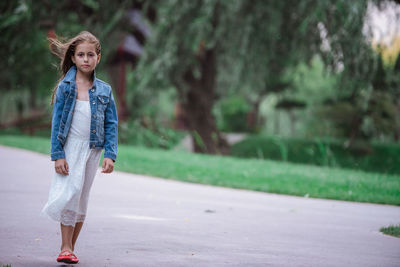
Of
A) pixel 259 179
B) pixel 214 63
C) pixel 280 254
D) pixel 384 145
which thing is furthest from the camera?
pixel 384 145

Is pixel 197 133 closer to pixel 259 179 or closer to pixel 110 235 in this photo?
pixel 259 179

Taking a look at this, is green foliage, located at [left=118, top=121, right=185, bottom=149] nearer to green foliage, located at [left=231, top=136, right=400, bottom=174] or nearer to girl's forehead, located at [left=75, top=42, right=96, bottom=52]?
green foliage, located at [left=231, top=136, right=400, bottom=174]

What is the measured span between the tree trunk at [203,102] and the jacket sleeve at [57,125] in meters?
13.1

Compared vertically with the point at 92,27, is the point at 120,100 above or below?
below

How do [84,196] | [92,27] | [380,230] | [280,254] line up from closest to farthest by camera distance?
[84,196], [280,254], [380,230], [92,27]

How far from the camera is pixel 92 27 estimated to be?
1587 cm

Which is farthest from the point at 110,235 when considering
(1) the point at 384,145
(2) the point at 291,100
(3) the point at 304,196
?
(2) the point at 291,100

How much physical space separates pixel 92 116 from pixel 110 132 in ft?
0.63

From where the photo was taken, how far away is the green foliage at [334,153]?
18.6 meters

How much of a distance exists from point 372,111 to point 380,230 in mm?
13654

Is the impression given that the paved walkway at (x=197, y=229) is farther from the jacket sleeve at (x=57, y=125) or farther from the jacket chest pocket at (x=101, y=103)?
the jacket chest pocket at (x=101, y=103)

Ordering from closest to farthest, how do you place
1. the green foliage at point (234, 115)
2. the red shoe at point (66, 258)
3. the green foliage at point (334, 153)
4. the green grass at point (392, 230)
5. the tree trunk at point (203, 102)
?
1. the red shoe at point (66, 258)
2. the green grass at point (392, 230)
3. the tree trunk at point (203, 102)
4. the green foliage at point (334, 153)
5. the green foliage at point (234, 115)

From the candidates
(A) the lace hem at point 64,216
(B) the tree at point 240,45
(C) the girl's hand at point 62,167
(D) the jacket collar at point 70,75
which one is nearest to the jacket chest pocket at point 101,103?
(D) the jacket collar at point 70,75

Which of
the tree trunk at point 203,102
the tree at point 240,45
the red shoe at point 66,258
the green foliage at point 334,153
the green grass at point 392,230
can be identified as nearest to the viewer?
the red shoe at point 66,258
